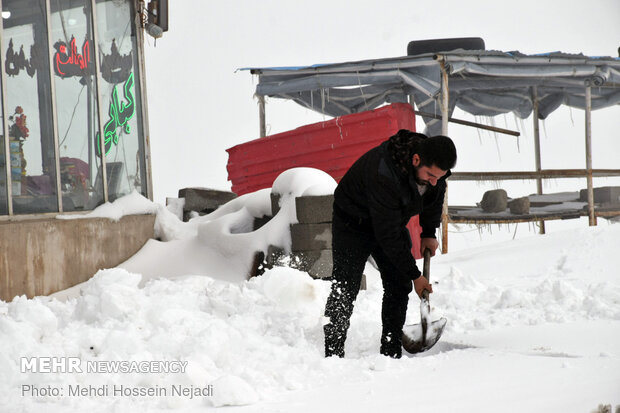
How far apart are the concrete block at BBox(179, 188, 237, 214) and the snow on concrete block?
4.86 m

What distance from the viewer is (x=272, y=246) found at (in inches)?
240

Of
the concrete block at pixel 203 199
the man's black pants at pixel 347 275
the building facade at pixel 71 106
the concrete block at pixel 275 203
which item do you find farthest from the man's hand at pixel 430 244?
the concrete block at pixel 203 199

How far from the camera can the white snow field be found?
2.85m

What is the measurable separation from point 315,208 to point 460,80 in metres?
5.31

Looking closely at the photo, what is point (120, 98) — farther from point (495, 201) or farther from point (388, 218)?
point (495, 201)

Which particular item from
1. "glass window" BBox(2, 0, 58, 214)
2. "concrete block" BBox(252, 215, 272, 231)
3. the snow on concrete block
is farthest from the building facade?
the snow on concrete block

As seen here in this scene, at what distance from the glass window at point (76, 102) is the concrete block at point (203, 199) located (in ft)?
6.47

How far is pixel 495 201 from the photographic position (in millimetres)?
10570

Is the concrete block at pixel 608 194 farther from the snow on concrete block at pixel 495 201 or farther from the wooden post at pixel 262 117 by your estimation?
the wooden post at pixel 262 117

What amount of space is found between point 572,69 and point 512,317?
611cm

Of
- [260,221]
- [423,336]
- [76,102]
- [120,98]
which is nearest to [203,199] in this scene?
[260,221]

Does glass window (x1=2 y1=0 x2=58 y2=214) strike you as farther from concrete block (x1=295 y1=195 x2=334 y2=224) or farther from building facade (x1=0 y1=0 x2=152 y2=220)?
concrete block (x1=295 y1=195 x2=334 y2=224)

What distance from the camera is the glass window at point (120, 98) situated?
6.75m

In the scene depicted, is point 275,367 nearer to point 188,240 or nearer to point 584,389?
point 584,389
